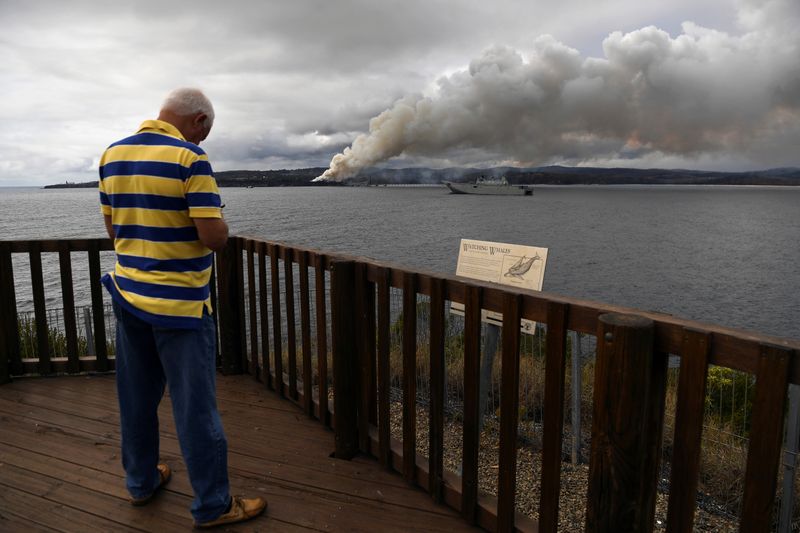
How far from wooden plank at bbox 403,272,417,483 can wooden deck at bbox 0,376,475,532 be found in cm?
14

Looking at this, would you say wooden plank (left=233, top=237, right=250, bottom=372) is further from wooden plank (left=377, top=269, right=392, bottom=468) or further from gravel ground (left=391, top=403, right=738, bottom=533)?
wooden plank (left=377, top=269, right=392, bottom=468)

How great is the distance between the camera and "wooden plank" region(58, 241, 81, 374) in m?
4.35

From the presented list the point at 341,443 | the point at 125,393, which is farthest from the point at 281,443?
the point at 125,393

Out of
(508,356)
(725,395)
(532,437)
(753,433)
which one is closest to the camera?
(753,433)

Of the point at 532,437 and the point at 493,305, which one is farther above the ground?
the point at 493,305

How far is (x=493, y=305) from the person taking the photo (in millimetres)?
2350

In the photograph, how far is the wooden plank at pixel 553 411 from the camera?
6.92ft

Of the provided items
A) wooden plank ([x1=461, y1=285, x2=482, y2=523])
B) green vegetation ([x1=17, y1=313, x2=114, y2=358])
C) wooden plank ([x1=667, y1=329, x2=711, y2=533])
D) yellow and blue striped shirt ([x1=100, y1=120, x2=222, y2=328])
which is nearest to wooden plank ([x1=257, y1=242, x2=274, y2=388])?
yellow and blue striped shirt ([x1=100, y1=120, x2=222, y2=328])

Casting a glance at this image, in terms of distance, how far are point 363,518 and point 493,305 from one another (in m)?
1.23

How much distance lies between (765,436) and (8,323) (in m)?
5.00

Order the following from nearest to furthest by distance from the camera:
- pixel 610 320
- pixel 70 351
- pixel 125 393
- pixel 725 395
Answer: pixel 610 320, pixel 125 393, pixel 70 351, pixel 725 395

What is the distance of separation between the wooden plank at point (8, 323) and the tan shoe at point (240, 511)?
2.80m

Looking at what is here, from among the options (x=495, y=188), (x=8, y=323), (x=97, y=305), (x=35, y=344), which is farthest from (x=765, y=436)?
(x=495, y=188)

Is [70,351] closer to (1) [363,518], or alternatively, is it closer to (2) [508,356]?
(1) [363,518]
